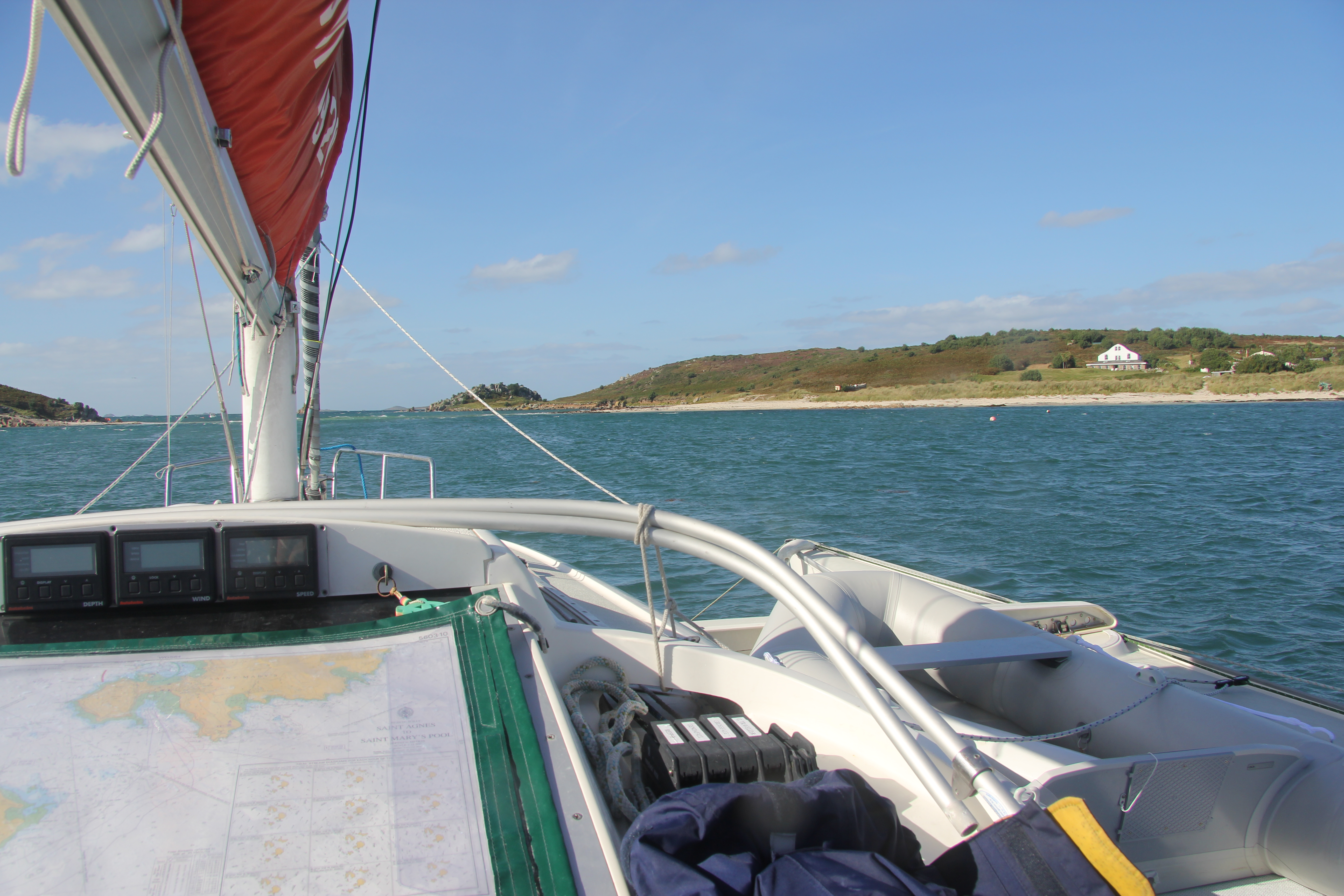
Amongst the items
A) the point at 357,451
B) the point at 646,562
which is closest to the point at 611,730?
the point at 646,562

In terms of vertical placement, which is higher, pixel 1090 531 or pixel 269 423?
pixel 269 423

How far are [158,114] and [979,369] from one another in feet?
339

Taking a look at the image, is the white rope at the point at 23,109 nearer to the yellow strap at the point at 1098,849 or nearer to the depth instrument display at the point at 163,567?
the depth instrument display at the point at 163,567

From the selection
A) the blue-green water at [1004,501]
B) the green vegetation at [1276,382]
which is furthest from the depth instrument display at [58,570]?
the green vegetation at [1276,382]

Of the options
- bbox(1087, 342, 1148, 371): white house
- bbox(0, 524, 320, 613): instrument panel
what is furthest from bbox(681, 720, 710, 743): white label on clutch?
bbox(1087, 342, 1148, 371): white house

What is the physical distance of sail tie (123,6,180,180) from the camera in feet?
4.82

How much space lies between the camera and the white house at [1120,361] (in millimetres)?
88375

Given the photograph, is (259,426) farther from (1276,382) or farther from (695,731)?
(1276,382)

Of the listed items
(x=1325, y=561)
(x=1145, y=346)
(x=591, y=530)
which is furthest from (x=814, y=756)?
(x=1145, y=346)

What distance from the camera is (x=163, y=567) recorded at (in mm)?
2357

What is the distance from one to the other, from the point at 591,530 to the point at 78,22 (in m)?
1.53

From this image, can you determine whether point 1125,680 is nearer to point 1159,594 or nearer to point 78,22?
point 78,22

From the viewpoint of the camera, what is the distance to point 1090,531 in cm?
1316

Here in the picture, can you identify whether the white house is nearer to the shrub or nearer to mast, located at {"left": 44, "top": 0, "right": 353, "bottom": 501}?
the shrub
